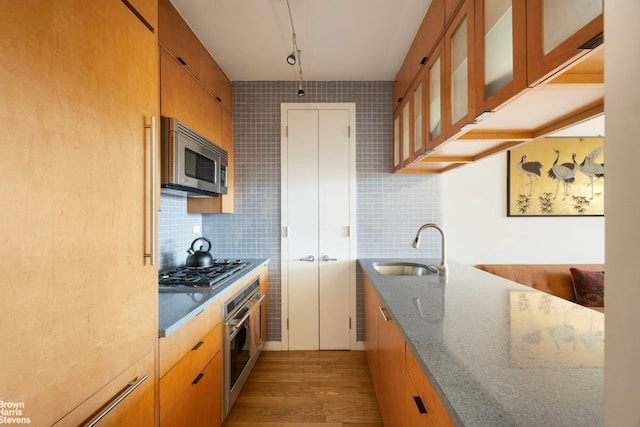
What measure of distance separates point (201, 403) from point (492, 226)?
2.82m

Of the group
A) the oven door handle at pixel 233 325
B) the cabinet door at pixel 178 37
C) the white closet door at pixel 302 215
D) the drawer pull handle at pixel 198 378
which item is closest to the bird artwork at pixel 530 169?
the white closet door at pixel 302 215

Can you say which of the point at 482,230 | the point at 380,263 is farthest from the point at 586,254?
the point at 380,263

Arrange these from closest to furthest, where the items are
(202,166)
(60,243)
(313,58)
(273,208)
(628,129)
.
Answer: (628,129) < (60,243) < (202,166) < (313,58) < (273,208)

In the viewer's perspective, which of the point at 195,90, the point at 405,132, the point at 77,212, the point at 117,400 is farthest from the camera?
the point at 405,132

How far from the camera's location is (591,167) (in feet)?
8.33

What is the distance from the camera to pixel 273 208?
2.70m

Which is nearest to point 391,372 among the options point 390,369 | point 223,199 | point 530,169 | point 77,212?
point 390,369

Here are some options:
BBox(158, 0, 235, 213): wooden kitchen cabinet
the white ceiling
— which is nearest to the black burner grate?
BBox(158, 0, 235, 213): wooden kitchen cabinet

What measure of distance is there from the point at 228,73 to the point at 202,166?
1223 millimetres

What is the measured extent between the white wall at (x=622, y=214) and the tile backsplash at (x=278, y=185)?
2364mm

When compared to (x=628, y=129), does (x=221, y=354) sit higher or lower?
lower

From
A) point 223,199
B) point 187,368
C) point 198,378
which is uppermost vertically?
point 223,199

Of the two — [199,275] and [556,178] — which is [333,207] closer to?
[199,275]

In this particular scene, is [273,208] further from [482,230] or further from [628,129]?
[628,129]
